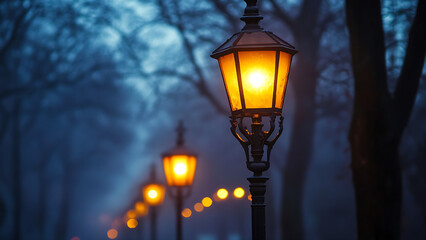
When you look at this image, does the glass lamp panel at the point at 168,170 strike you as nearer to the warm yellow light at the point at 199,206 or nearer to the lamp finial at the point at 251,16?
the lamp finial at the point at 251,16

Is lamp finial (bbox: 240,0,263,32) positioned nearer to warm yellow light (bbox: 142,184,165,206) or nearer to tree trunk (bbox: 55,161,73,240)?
warm yellow light (bbox: 142,184,165,206)

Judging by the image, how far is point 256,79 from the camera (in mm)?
5723

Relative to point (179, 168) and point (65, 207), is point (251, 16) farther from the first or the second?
point (65, 207)

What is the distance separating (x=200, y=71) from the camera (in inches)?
737

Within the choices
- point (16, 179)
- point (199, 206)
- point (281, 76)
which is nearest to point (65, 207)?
point (16, 179)

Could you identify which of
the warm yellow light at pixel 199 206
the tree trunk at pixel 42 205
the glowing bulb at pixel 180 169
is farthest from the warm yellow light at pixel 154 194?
the warm yellow light at pixel 199 206

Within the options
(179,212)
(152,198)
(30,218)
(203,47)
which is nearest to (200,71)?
(203,47)

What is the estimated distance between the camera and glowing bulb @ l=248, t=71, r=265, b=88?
571 cm

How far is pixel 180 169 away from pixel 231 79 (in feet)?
20.4

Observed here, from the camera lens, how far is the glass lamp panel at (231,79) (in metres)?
5.80

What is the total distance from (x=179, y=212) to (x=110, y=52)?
6643 millimetres

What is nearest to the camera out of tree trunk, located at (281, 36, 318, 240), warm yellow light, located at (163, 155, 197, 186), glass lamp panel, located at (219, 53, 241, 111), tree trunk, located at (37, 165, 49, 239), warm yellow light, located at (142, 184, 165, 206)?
glass lamp panel, located at (219, 53, 241, 111)

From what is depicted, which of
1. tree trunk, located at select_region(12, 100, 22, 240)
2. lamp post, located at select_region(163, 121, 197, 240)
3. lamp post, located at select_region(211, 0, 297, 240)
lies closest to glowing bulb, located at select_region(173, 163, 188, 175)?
lamp post, located at select_region(163, 121, 197, 240)

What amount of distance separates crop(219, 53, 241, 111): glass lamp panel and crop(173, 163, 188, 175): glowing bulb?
238 inches
